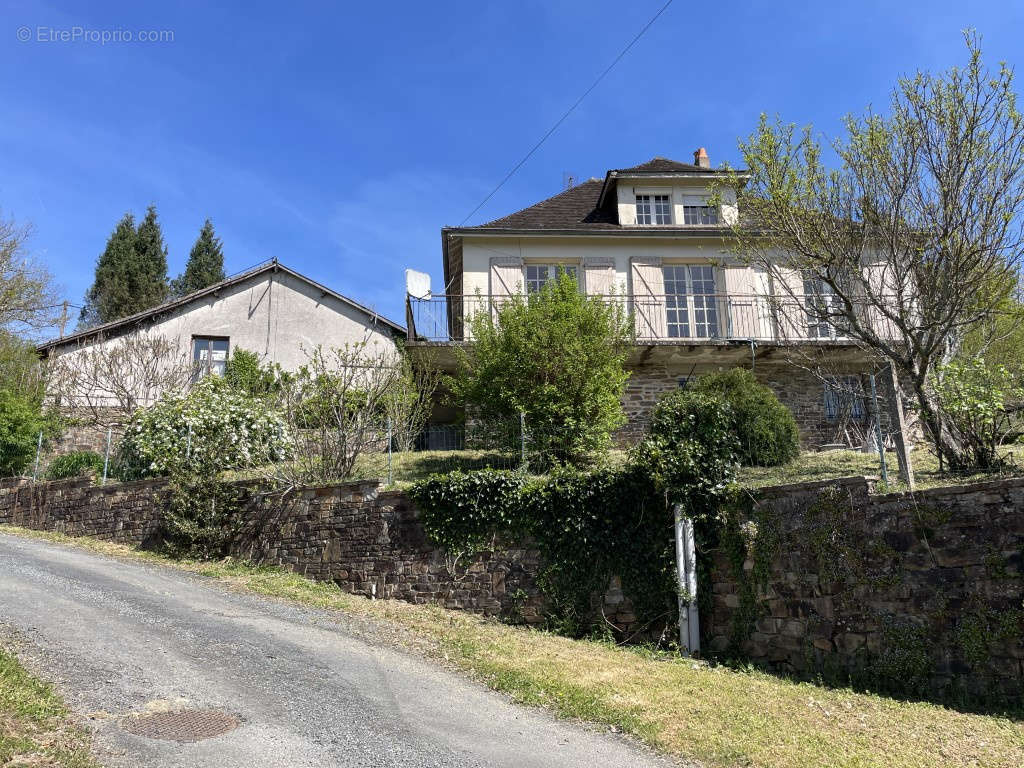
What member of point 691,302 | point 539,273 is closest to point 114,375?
point 539,273

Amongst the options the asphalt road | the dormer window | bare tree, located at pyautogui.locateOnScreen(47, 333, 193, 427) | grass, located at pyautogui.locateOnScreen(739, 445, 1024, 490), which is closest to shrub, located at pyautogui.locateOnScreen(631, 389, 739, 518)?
grass, located at pyautogui.locateOnScreen(739, 445, 1024, 490)

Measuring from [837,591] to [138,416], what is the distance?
42.4 ft

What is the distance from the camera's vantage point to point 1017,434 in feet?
30.3

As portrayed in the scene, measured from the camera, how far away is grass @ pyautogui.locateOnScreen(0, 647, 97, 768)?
4.70 metres

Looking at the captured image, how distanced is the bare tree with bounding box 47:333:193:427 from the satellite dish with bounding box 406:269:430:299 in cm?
697

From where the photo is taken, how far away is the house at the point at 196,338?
19516 mm

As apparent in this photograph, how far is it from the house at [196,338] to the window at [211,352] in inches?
1.1

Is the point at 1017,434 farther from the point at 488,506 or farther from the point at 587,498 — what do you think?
the point at 488,506

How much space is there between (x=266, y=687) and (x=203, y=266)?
33887 mm

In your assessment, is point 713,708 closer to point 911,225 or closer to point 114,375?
point 911,225

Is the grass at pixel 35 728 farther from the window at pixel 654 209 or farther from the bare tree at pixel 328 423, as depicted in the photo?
the window at pixel 654 209

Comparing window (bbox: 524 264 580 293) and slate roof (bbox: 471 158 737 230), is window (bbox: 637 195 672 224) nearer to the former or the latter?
slate roof (bbox: 471 158 737 230)

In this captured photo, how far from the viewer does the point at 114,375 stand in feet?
64.3

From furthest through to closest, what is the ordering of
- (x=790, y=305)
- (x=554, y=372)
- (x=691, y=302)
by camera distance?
(x=691, y=302), (x=554, y=372), (x=790, y=305)
